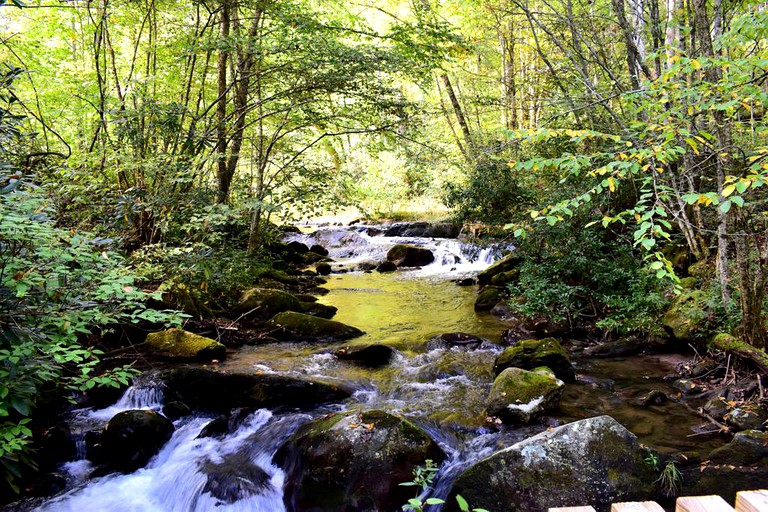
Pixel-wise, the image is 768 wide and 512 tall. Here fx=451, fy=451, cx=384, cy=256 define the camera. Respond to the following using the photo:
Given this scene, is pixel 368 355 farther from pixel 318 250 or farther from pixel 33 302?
pixel 318 250

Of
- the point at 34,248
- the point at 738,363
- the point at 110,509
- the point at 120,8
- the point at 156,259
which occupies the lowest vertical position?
the point at 110,509

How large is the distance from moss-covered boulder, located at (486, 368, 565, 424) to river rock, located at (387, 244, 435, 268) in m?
10.4

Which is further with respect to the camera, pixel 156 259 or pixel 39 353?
pixel 156 259

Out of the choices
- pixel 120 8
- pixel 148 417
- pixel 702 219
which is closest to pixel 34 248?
pixel 148 417

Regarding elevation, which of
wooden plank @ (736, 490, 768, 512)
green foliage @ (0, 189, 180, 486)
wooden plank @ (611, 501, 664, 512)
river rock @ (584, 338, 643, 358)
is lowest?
river rock @ (584, 338, 643, 358)

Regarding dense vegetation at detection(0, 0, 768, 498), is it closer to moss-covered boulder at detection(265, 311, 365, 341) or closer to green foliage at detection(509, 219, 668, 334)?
green foliage at detection(509, 219, 668, 334)

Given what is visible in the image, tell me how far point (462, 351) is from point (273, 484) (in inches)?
155

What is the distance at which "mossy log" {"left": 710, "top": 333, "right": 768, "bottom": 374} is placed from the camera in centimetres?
503

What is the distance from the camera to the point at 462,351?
24.5ft

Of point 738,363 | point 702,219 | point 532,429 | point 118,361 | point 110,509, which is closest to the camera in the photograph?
point 110,509

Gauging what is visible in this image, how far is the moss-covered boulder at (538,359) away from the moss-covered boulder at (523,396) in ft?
2.41

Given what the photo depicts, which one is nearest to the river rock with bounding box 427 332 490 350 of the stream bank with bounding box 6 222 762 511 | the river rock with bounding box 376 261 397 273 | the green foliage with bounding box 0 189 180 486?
the stream bank with bounding box 6 222 762 511

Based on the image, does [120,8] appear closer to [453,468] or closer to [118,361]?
[118,361]

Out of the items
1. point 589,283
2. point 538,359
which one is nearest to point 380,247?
point 589,283
